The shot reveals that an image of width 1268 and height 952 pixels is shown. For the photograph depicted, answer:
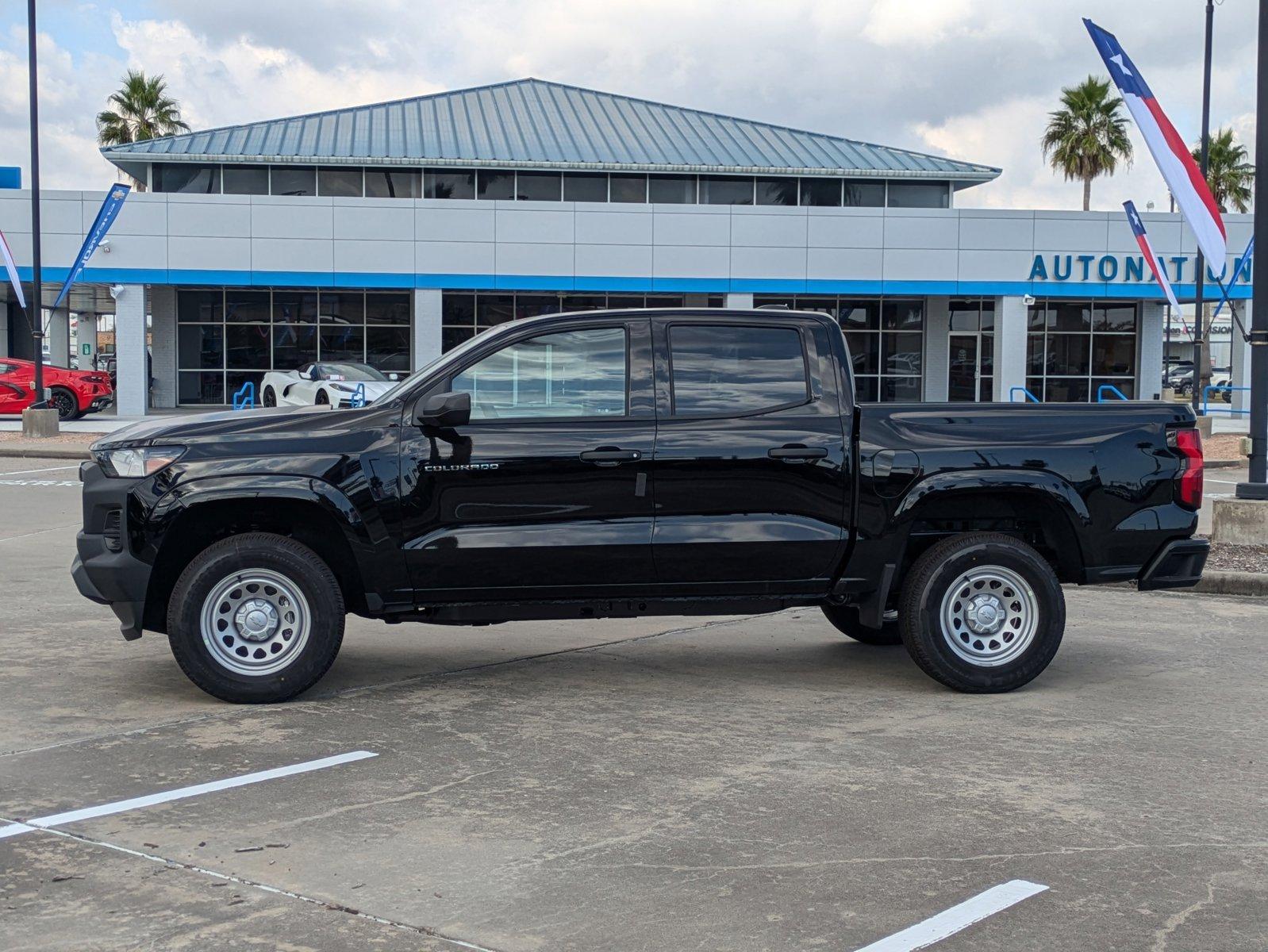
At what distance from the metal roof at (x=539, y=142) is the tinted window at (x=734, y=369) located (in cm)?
3209

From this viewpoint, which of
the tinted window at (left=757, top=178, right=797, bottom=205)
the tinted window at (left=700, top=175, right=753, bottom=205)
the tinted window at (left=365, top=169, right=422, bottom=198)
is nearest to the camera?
the tinted window at (left=365, top=169, right=422, bottom=198)

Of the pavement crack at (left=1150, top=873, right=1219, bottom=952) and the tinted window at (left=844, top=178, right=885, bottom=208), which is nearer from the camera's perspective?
the pavement crack at (left=1150, top=873, right=1219, bottom=952)

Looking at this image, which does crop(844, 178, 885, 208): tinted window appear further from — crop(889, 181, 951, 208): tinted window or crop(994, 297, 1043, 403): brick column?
crop(994, 297, 1043, 403): brick column

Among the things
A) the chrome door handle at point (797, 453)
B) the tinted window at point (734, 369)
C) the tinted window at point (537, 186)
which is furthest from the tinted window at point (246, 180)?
the chrome door handle at point (797, 453)

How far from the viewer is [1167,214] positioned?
37656 millimetres

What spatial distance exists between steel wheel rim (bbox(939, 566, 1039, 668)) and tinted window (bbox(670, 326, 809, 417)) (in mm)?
1301

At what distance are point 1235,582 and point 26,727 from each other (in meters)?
8.39

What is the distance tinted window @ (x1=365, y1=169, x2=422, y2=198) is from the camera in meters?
38.5

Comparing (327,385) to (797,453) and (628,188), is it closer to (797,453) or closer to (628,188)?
(628,188)

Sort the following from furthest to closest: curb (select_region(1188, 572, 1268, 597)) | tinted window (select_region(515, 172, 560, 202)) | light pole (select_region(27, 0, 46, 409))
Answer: tinted window (select_region(515, 172, 560, 202)) → light pole (select_region(27, 0, 46, 409)) → curb (select_region(1188, 572, 1268, 597))

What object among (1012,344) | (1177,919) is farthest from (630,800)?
(1012,344)

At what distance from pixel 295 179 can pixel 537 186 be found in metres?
6.50

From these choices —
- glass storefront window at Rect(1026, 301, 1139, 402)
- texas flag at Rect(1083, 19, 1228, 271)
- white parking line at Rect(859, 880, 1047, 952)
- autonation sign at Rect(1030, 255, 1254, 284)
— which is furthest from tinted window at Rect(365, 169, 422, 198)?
white parking line at Rect(859, 880, 1047, 952)

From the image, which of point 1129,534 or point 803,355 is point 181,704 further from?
point 1129,534
